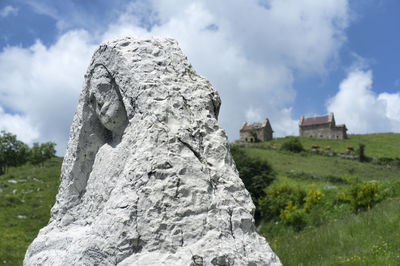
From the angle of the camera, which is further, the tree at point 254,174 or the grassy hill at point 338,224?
the tree at point 254,174

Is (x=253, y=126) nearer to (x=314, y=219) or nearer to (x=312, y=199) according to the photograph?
(x=312, y=199)

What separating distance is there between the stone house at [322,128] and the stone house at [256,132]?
30.5 ft

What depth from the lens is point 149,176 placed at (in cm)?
306

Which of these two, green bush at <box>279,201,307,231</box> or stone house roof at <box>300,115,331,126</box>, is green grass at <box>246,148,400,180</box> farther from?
stone house roof at <box>300,115,331,126</box>

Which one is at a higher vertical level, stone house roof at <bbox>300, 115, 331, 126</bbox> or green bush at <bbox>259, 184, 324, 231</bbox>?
stone house roof at <bbox>300, 115, 331, 126</bbox>

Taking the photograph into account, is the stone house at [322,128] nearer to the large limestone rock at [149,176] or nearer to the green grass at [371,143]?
the green grass at [371,143]

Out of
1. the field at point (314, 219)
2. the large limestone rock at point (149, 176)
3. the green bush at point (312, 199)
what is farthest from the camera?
the green bush at point (312, 199)

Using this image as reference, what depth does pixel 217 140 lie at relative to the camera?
3607 mm

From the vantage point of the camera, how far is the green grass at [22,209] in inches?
488

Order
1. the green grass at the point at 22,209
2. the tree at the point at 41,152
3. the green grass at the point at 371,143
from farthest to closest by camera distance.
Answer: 1. the green grass at the point at 371,143
2. the tree at the point at 41,152
3. the green grass at the point at 22,209

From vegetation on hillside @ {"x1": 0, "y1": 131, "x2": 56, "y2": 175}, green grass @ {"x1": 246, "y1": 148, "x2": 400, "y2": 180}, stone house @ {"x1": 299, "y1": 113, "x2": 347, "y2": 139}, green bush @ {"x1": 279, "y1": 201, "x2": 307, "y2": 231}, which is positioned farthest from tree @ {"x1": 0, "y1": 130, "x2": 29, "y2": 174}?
stone house @ {"x1": 299, "y1": 113, "x2": 347, "y2": 139}

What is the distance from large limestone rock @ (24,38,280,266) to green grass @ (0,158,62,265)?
28.0 feet

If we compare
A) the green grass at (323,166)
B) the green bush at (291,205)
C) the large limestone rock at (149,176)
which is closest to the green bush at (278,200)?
the green bush at (291,205)

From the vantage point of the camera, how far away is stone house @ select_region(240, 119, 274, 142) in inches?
2542
